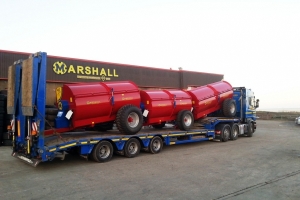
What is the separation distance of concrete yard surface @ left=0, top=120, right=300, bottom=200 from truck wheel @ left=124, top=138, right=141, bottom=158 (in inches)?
12.3

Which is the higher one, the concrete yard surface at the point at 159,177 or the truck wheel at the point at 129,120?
→ the truck wheel at the point at 129,120

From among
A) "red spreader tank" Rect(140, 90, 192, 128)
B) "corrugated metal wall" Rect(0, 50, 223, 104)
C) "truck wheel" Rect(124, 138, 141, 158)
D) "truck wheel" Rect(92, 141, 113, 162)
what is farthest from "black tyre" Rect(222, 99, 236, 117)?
"corrugated metal wall" Rect(0, 50, 223, 104)

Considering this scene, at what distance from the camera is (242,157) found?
10922mm

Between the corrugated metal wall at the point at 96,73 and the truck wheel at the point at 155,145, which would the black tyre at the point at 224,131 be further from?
the corrugated metal wall at the point at 96,73

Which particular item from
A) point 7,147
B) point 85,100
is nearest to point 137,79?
point 7,147

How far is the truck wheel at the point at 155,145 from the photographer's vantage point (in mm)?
11523

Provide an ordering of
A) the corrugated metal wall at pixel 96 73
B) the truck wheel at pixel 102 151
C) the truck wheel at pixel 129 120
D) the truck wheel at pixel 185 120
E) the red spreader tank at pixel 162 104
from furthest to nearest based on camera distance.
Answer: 1. the corrugated metal wall at pixel 96 73
2. the truck wheel at pixel 185 120
3. the red spreader tank at pixel 162 104
4. the truck wheel at pixel 129 120
5. the truck wheel at pixel 102 151

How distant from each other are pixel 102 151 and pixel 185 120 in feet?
16.1

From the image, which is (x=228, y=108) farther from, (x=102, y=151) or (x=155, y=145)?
(x=102, y=151)

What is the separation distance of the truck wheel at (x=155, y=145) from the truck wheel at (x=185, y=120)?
5.37ft

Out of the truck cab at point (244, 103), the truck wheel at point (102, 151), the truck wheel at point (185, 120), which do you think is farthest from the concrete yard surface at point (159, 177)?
the truck cab at point (244, 103)

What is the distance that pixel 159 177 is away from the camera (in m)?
7.83

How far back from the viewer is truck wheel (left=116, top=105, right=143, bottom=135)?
10500mm

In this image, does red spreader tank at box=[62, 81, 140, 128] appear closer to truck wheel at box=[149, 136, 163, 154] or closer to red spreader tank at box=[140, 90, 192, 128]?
red spreader tank at box=[140, 90, 192, 128]
